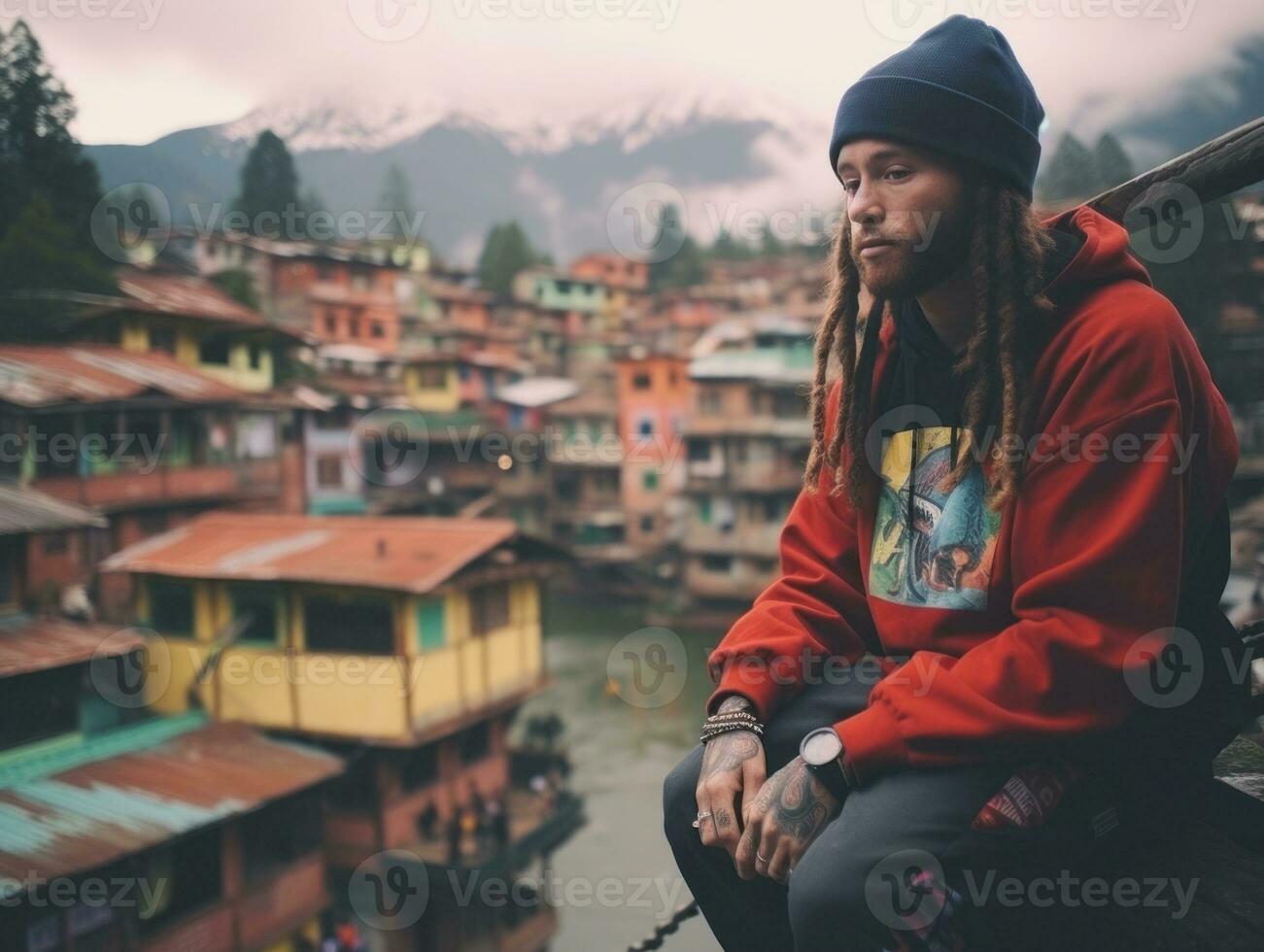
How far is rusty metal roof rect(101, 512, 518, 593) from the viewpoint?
15438 millimetres

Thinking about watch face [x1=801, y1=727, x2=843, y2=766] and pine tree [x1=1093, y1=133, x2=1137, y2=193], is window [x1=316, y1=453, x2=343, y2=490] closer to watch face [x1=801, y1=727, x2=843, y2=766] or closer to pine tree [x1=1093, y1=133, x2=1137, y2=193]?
pine tree [x1=1093, y1=133, x2=1137, y2=193]

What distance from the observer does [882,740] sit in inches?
70.0

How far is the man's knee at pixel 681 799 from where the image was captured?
2.13m

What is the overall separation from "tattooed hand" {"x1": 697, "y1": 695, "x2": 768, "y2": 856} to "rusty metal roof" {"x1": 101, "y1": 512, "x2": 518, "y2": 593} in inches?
518

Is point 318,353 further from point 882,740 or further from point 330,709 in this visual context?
point 882,740

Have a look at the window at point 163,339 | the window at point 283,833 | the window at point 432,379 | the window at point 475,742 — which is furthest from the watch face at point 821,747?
the window at point 432,379

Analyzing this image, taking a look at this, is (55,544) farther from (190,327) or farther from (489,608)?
(489,608)

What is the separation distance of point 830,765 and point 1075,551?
0.64 metres

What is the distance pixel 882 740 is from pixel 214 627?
675 inches

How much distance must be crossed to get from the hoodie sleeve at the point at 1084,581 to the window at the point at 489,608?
1579 cm

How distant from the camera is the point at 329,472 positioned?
3142cm

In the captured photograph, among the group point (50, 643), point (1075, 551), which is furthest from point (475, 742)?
point (1075, 551)

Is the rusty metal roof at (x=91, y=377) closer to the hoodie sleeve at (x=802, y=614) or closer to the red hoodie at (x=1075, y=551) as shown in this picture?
the hoodie sleeve at (x=802, y=614)

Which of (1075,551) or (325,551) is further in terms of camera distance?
(325,551)
